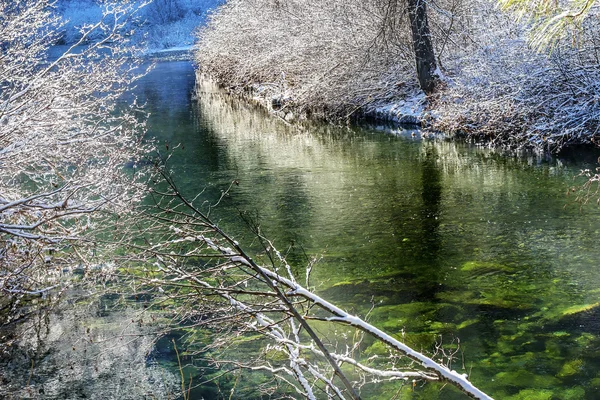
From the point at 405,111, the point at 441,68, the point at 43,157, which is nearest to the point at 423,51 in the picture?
the point at 441,68

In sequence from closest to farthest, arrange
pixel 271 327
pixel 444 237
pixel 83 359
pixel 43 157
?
1. pixel 271 327
2. pixel 83 359
3. pixel 43 157
4. pixel 444 237

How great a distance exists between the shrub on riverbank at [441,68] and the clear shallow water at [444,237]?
50.7 inches

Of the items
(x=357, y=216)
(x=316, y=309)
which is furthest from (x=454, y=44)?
(x=316, y=309)

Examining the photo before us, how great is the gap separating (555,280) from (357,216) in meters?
3.69

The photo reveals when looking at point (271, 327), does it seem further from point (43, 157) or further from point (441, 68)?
point (441, 68)

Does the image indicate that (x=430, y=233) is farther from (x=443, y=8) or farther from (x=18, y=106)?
(x=443, y=8)

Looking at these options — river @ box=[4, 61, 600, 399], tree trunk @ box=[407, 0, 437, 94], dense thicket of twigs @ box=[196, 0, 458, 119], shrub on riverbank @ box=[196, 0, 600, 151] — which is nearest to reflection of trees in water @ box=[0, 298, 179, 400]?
river @ box=[4, 61, 600, 399]

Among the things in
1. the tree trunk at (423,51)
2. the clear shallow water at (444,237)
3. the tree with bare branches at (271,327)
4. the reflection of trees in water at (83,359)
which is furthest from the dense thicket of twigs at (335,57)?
the reflection of trees in water at (83,359)

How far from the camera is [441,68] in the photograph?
67.4ft

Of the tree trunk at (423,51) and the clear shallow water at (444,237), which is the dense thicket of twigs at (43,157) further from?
the tree trunk at (423,51)

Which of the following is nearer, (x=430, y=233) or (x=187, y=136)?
(x=430, y=233)

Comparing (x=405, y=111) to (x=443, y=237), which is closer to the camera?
(x=443, y=237)

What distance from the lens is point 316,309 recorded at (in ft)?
23.9

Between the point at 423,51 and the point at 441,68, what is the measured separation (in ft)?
3.25
